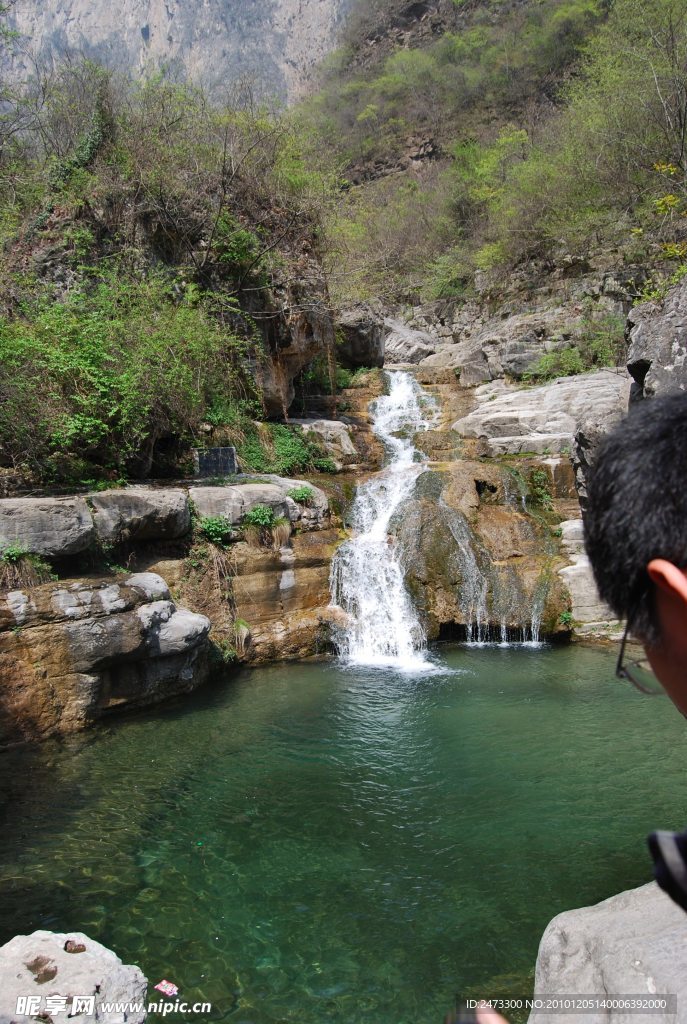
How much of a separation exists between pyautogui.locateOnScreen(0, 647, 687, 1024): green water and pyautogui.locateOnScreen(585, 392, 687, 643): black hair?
363 cm

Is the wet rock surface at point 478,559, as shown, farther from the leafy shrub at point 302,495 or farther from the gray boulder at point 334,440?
the gray boulder at point 334,440

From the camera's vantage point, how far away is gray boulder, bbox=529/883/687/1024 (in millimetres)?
2500

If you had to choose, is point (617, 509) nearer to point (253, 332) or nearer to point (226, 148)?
point (253, 332)

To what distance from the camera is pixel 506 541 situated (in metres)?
11.4

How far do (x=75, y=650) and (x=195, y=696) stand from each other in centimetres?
176

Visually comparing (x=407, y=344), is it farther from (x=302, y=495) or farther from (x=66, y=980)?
(x=66, y=980)

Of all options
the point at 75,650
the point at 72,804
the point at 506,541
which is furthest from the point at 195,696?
the point at 506,541

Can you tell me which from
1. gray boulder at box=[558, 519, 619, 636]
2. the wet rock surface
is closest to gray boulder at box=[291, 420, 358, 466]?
the wet rock surface

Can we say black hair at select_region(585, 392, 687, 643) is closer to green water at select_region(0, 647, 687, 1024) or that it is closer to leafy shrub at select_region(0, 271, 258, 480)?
green water at select_region(0, 647, 687, 1024)

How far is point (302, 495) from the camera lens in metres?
11.2

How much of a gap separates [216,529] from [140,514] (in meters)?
1.36

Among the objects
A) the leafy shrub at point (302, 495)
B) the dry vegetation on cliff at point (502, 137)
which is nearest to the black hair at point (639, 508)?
the leafy shrub at point (302, 495)

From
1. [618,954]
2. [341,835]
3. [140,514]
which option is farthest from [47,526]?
[618,954]

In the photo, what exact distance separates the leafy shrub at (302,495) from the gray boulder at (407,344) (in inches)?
562
